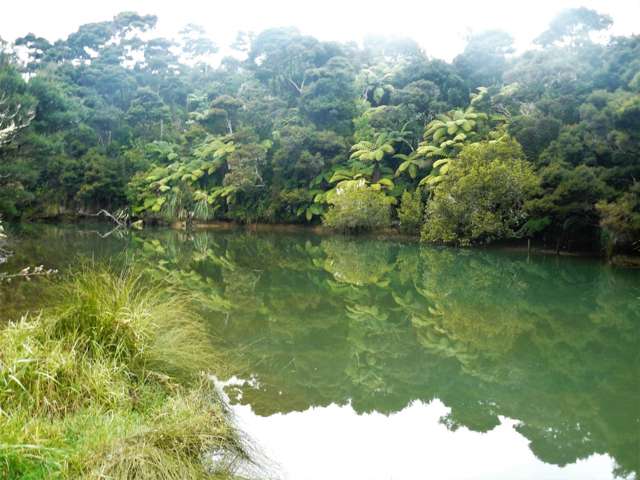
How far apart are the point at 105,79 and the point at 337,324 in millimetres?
34343

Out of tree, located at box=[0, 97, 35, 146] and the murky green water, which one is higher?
tree, located at box=[0, 97, 35, 146]

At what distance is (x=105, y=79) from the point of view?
37.2 meters

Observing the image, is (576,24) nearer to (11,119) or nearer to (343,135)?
(343,135)

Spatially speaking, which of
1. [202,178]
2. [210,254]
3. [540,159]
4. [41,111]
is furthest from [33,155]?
[540,159]

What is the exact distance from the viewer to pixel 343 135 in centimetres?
2958

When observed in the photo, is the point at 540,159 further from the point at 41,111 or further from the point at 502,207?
the point at 41,111

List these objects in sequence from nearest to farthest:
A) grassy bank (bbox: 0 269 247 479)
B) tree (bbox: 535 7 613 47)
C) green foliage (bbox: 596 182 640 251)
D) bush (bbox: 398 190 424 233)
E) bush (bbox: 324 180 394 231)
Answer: grassy bank (bbox: 0 269 247 479)
green foliage (bbox: 596 182 640 251)
bush (bbox: 398 190 424 233)
bush (bbox: 324 180 394 231)
tree (bbox: 535 7 613 47)

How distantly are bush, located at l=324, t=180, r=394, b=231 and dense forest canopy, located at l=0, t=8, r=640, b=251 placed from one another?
9 centimetres

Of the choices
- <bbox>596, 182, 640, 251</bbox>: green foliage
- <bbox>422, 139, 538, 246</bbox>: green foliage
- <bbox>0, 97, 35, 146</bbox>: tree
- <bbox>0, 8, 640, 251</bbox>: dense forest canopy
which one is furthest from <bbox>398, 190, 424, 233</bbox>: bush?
<bbox>0, 97, 35, 146</bbox>: tree

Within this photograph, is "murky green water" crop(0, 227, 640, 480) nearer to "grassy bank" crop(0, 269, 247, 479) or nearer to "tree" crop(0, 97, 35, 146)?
"grassy bank" crop(0, 269, 247, 479)

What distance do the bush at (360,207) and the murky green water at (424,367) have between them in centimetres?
1060

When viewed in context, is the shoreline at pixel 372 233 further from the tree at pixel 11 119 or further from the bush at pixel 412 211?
the tree at pixel 11 119

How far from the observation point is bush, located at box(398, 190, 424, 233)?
2292cm

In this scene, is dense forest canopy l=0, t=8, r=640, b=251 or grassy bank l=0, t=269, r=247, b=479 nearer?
grassy bank l=0, t=269, r=247, b=479
